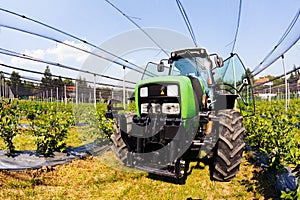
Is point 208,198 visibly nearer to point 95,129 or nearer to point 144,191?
Result: point 144,191

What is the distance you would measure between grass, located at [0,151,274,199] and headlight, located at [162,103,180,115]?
123 centimetres

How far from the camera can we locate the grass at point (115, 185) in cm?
328

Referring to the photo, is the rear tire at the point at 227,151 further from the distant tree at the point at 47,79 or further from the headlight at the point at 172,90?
the distant tree at the point at 47,79

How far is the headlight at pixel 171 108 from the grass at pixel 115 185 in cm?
123

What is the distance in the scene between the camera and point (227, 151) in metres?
3.40

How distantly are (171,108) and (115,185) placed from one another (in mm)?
1568

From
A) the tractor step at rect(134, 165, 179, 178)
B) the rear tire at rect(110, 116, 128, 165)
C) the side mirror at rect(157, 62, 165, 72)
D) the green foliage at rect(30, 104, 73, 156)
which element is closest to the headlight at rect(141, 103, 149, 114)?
the rear tire at rect(110, 116, 128, 165)

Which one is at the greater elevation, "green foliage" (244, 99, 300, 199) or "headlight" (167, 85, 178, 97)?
"headlight" (167, 85, 178, 97)

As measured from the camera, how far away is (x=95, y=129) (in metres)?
6.24

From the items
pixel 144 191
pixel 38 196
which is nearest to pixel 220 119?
pixel 144 191

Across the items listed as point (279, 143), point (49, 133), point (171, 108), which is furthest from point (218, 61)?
point (49, 133)

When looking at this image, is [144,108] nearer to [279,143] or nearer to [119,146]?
[119,146]

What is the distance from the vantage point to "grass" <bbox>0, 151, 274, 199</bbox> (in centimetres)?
328

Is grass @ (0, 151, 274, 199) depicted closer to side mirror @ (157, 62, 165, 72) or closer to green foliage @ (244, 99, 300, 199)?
green foliage @ (244, 99, 300, 199)
